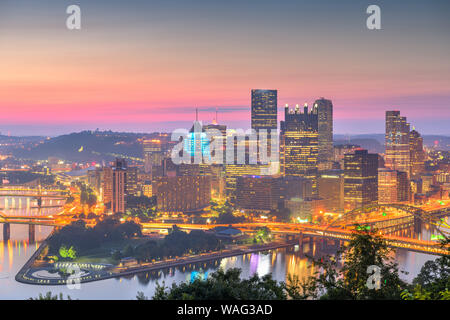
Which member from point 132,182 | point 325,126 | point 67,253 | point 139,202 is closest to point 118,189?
point 139,202

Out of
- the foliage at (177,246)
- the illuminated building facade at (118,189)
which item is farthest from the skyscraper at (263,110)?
the foliage at (177,246)

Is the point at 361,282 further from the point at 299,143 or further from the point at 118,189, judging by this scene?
the point at 299,143

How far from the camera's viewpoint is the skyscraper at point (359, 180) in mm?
30297

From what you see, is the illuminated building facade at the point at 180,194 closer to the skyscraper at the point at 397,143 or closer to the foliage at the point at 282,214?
the foliage at the point at 282,214

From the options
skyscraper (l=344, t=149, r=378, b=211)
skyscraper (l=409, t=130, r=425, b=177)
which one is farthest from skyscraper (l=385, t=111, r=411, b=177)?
skyscraper (l=344, t=149, r=378, b=211)

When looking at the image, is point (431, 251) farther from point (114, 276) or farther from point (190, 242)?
point (114, 276)

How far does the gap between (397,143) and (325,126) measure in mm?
5277

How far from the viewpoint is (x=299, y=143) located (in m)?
38.3

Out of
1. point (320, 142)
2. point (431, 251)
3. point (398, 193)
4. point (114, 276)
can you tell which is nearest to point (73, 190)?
point (320, 142)

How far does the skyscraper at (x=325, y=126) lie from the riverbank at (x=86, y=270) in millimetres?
21874

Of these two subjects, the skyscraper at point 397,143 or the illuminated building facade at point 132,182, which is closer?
the illuminated building facade at point 132,182

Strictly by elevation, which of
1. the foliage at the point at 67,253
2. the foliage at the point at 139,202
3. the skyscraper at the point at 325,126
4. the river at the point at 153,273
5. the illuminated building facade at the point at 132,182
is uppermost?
the skyscraper at the point at 325,126

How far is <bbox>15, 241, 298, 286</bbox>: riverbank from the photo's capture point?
49.3ft

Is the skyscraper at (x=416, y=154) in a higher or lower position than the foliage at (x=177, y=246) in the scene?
higher
